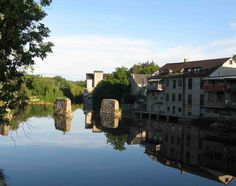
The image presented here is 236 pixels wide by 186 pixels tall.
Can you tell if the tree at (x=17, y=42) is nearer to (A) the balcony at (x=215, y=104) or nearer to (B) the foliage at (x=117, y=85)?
(A) the balcony at (x=215, y=104)

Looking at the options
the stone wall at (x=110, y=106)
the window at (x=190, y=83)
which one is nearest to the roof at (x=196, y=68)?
the window at (x=190, y=83)

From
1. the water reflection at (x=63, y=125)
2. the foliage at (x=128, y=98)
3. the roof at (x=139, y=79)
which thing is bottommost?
the water reflection at (x=63, y=125)

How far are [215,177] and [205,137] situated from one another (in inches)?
797

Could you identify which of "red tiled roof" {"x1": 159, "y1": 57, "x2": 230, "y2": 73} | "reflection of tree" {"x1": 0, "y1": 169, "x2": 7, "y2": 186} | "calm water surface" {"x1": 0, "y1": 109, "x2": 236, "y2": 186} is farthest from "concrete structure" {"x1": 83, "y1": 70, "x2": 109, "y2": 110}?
"reflection of tree" {"x1": 0, "y1": 169, "x2": 7, "y2": 186}

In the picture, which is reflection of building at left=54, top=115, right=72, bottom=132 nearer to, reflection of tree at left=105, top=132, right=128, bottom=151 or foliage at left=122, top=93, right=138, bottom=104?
reflection of tree at left=105, top=132, right=128, bottom=151

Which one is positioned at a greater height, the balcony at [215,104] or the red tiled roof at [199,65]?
the red tiled roof at [199,65]

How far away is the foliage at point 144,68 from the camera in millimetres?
110312

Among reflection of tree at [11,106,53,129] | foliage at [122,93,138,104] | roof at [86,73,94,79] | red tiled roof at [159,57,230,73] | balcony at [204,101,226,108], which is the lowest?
reflection of tree at [11,106,53,129]

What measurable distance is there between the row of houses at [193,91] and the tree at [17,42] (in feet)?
146

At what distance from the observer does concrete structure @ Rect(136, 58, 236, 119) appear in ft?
200

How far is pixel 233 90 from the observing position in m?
53.8

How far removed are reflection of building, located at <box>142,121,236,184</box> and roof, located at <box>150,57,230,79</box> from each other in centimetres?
1520

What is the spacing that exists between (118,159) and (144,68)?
8209 centimetres

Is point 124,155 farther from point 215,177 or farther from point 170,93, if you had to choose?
point 170,93
